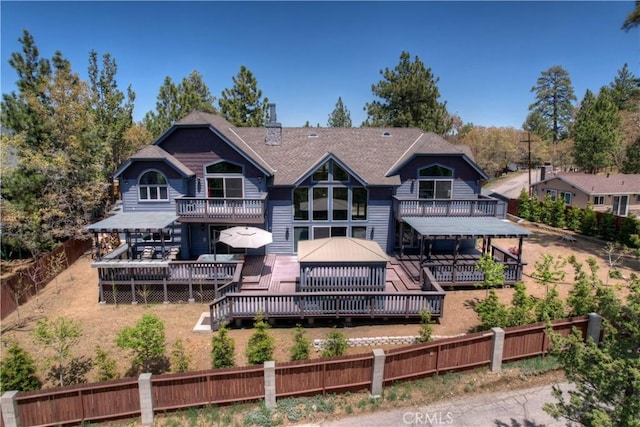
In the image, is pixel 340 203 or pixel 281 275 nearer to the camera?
pixel 281 275

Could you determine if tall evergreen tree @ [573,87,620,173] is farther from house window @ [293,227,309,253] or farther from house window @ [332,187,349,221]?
house window @ [293,227,309,253]

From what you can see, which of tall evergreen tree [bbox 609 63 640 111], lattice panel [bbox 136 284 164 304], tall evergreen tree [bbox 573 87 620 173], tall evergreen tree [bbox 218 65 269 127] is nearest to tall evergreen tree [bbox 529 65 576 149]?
tall evergreen tree [bbox 609 63 640 111]

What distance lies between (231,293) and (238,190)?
25.3ft

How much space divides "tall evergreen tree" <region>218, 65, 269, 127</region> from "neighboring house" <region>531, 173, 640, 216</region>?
Answer: 3175 centimetres

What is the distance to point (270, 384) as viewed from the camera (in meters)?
8.68

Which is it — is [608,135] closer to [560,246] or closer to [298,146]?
[560,246]

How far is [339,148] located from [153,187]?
36.5 feet

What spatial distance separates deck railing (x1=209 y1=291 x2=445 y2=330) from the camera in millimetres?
12383

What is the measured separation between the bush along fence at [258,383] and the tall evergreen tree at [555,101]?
7256cm

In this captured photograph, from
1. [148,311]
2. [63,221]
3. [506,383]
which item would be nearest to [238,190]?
[148,311]

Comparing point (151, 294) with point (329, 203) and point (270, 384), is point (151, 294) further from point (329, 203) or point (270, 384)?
point (329, 203)

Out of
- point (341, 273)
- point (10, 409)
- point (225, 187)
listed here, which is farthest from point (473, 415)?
point (225, 187)

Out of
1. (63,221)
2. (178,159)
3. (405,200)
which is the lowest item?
(63,221)

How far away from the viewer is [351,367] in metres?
9.09
